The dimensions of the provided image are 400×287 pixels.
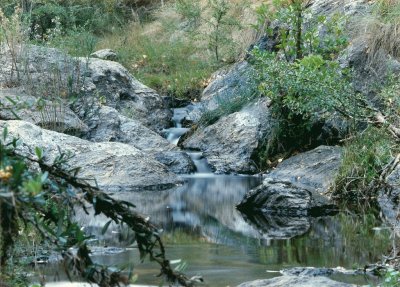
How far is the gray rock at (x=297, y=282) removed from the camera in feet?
17.5

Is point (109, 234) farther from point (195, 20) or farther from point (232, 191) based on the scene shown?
point (195, 20)

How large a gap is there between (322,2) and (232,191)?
6131mm

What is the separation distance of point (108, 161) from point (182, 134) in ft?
12.0

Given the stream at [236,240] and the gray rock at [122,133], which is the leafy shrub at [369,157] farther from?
the gray rock at [122,133]

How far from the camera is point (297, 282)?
213 inches

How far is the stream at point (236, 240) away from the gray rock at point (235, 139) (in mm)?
2119

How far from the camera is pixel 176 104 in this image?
1716 cm

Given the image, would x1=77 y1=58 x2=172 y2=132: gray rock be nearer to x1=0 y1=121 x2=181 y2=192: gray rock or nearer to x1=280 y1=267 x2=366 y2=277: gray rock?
x1=0 y1=121 x2=181 y2=192: gray rock

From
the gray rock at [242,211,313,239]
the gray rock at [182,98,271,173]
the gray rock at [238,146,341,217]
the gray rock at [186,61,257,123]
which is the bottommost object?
the gray rock at [242,211,313,239]

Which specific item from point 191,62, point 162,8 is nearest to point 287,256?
point 191,62

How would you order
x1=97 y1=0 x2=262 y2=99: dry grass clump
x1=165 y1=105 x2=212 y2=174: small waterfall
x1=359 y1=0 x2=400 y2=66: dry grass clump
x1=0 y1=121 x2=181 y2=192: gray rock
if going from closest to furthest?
1. x1=0 y1=121 x2=181 y2=192: gray rock
2. x1=165 y1=105 x2=212 y2=174: small waterfall
3. x1=359 y1=0 x2=400 y2=66: dry grass clump
4. x1=97 y1=0 x2=262 y2=99: dry grass clump

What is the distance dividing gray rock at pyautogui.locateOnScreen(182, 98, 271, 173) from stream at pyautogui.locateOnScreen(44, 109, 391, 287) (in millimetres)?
2119

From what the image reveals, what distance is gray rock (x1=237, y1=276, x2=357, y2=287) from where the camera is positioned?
5.33m

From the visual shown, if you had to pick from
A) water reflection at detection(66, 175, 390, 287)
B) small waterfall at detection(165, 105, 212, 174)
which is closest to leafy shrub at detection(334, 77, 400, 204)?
water reflection at detection(66, 175, 390, 287)
